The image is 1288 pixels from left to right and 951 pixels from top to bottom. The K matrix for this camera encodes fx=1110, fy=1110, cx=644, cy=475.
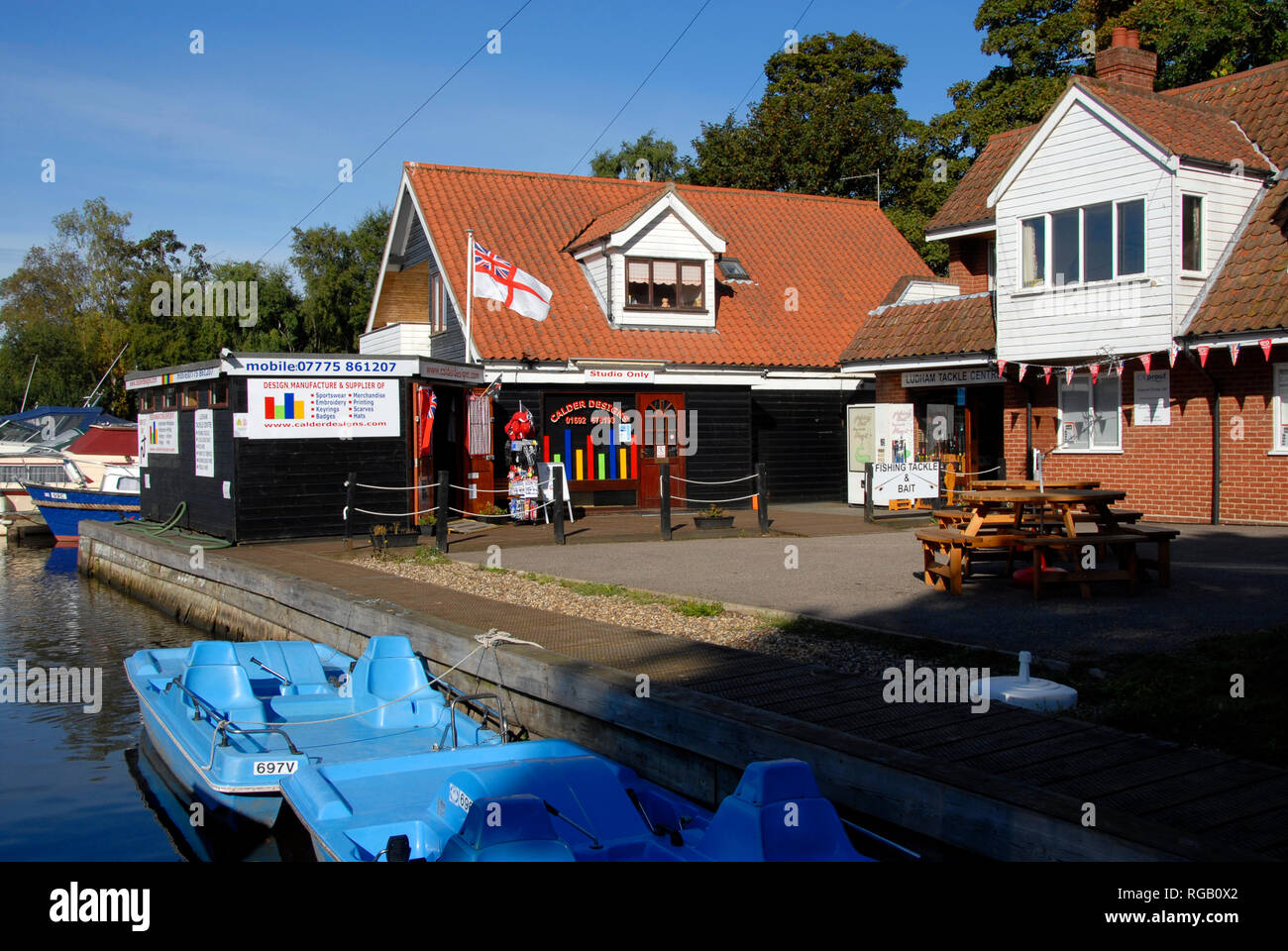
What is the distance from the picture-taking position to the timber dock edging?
15.3 feet

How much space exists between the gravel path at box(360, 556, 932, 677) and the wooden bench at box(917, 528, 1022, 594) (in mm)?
2254

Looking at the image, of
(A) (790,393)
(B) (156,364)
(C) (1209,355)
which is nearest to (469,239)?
(A) (790,393)

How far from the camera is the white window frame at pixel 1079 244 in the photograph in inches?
742

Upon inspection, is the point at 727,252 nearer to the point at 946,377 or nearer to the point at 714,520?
the point at 946,377

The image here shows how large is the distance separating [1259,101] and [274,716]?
826 inches

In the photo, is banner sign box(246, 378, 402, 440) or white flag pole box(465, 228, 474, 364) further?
white flag pole box(465, 228, 474, 364)

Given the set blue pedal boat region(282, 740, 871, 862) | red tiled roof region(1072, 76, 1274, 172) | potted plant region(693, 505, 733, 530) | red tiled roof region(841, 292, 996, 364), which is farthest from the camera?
red tiled roof region(841, 292, 996, 364)

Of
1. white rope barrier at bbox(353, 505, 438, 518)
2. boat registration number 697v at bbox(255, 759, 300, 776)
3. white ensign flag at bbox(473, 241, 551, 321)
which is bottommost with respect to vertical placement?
boat registration number 697v at bbox(255, 759, 300, 776)

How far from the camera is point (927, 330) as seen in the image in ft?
77.3

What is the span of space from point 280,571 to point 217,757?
254 inches

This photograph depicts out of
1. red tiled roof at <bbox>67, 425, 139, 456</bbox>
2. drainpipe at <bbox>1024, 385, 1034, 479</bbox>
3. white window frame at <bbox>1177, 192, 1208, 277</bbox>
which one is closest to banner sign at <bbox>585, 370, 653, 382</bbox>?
drainpipe at <bbox>1024, 385, 1034, 479</bbox>

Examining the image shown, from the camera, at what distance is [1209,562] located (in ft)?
44.6

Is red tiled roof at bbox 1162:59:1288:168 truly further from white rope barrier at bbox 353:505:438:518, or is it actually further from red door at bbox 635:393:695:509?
white rope barrier at bbox 353:505:438:518
